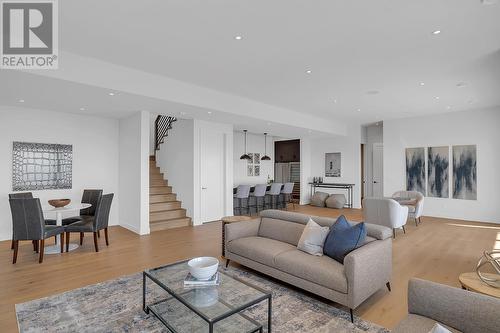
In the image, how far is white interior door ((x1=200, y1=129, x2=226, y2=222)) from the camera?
671cm

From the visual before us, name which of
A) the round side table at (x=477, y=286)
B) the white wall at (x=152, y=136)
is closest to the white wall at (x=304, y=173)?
the white wall at (x=152, y=136)

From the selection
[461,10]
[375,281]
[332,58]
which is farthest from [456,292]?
[332,58]

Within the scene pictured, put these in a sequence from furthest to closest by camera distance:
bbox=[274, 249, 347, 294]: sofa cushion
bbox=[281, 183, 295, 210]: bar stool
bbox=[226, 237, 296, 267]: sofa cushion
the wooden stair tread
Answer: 1. bbox=[281, 183, 295, 210]: bar stool
2. the wooden stair tread
3. bbox=[226, 237, 296, 267]: sofa cushion
4. bbox=[274, 249, 347, 294]: sofa cushion

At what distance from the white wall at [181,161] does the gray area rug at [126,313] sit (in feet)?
12.0

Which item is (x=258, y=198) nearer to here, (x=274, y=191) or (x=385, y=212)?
(x=274, y=191)

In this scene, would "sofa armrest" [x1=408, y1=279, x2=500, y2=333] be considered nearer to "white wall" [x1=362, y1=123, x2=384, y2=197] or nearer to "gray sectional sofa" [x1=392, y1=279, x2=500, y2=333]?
"gray sectional sofa" [x1=392, y1=279, x2=500, y2=333]

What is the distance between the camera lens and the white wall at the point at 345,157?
372 inches

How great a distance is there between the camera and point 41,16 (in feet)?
9.38

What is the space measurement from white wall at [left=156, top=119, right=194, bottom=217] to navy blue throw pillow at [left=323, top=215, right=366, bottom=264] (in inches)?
168

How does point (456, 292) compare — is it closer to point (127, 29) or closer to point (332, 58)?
point (332, 58)

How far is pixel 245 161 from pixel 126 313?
24.7ft

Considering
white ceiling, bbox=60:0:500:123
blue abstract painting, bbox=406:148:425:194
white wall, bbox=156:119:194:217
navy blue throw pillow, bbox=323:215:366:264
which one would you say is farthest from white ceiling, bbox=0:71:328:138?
blue abstract painting, bbox=406:148:425:194

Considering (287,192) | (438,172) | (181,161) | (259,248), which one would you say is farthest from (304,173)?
(259,248)

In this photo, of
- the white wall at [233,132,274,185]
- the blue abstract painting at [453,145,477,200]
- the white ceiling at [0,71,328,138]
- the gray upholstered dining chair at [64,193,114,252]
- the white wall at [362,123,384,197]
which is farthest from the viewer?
the white wall at [362,123,384,197]
